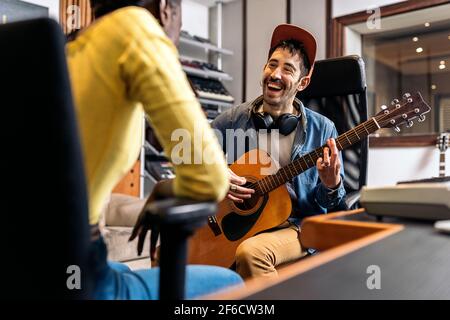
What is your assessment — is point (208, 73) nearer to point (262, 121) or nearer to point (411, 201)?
point (262, 121)

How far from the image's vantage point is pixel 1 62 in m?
0.58

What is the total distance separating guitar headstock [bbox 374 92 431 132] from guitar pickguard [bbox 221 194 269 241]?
61cm

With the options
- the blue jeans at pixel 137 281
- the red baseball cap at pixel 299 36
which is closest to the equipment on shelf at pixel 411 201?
the blue jeans at pixel 137 281

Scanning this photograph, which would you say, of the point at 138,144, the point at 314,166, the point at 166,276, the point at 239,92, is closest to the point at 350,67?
the point at 314,166

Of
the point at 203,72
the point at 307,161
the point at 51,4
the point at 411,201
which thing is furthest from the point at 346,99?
the point at 51,4

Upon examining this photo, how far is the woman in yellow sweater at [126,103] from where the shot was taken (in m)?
0.65

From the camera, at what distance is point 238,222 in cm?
179

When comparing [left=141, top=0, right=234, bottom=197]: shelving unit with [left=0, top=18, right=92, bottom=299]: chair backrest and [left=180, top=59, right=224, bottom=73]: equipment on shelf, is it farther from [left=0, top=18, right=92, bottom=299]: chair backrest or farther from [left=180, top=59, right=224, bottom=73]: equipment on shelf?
[left=0, top=18, right=92, bottom=299]: chair backrest

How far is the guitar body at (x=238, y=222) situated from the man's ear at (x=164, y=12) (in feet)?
3.49

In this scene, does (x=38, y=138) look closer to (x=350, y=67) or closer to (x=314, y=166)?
(x=314, y=166)

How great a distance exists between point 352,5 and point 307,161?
113 inches

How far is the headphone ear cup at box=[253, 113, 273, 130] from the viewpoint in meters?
1.94

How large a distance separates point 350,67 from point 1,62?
188 cm
